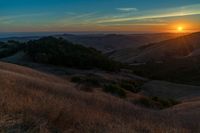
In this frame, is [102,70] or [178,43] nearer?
[102,70]

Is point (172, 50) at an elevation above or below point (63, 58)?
below

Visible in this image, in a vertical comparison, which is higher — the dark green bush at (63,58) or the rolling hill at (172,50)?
the dark green bush at (63,58)

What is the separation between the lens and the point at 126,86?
3959cm

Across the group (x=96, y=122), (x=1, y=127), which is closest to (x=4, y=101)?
(x=1, y=127)

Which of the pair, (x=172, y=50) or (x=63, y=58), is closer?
(x=63, y=58)

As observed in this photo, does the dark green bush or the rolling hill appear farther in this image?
the rolling hill

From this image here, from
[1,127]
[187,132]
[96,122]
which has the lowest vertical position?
[187,132]

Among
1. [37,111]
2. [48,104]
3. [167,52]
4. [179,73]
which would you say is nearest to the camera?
[37,111]

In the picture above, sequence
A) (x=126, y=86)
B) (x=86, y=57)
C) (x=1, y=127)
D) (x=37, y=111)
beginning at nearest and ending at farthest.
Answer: (x=1, y=127) < (x=37, y=111) < (x=126, y=86) < (x=86, y=57)

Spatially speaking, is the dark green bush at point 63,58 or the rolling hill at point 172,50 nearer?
the dark green bush at point 63,58

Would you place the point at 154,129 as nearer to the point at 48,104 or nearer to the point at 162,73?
the point at 48,104

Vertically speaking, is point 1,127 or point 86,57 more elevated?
point 1,127

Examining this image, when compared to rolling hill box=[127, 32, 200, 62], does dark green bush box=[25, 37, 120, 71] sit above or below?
above

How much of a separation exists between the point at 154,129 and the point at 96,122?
1342 mm
